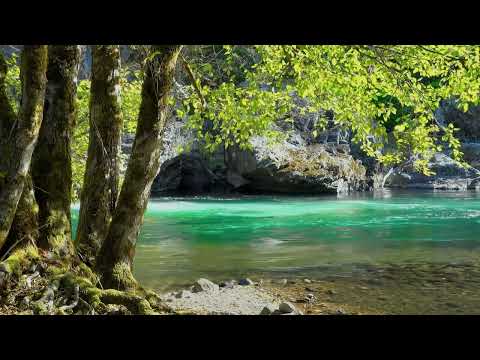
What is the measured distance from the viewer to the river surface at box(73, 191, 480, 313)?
11391 mm

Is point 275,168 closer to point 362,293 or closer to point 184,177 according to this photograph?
point 184,177

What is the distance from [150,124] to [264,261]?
825 cm

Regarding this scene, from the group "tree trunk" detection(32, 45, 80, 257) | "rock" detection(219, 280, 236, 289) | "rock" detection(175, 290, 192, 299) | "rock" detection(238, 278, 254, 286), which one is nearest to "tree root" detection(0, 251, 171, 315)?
"tree trunk" detection(32, 45, 80, 257)

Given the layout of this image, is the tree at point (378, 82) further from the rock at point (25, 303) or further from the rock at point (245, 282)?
the rock at point (25, 303)

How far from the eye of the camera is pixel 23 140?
5.26m

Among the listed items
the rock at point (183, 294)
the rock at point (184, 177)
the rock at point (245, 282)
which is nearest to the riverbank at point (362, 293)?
the rock at point (183, 294)

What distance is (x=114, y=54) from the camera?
7539 millimetres

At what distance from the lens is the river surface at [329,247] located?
37.4 feet

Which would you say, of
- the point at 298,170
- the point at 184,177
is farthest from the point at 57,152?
the point at 184,177

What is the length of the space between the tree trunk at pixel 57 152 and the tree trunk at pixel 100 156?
49 centimetres

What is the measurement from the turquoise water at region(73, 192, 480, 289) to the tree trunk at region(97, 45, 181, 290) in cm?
399
